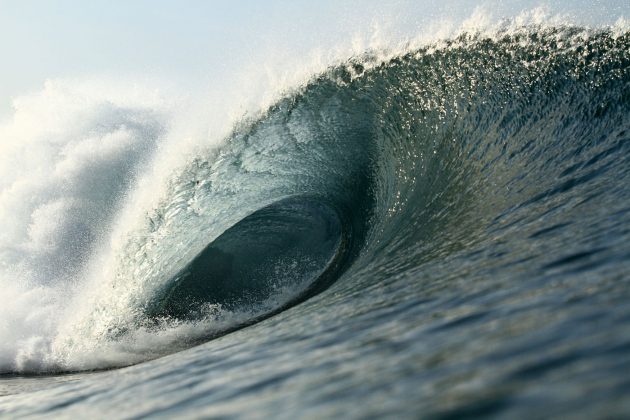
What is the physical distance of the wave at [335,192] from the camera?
6.45 meters

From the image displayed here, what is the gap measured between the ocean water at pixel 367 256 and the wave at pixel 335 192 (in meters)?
0.04

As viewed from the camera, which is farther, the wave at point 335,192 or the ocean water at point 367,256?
the wave at point 335,192

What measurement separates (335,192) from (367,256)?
9.20ft

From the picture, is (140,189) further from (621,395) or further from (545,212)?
(621,395)

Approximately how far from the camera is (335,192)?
390 inches

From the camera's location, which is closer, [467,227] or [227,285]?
[467,227]

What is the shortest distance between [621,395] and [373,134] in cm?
858

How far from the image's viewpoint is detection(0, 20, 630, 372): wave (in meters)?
A: 6.45

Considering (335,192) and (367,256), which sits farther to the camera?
(335,192)

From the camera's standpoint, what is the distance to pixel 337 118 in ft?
34.2

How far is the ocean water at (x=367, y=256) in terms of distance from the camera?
2.29 meters

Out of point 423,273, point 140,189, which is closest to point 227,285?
point 140,189

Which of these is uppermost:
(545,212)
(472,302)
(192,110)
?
(192,110)

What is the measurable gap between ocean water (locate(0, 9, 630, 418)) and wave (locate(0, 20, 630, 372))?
0.12ft
